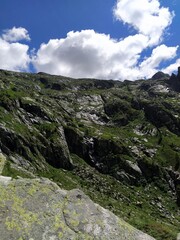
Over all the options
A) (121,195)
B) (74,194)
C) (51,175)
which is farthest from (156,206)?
(74,194)

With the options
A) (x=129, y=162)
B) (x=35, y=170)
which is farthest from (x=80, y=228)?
(x=129, y=162)

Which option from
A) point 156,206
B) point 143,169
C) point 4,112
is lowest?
point 156,206

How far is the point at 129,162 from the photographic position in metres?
191

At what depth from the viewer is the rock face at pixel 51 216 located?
11859 millimetres

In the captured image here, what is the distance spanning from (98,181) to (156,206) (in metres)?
31.2

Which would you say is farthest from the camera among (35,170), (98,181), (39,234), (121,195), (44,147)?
(44,147)

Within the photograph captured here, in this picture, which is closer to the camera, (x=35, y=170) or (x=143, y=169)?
(x=35, y=170)

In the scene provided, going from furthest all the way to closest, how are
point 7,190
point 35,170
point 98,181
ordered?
1. point 98,181
2. point 35,170
3. point 7,190

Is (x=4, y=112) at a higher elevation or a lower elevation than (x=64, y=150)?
higher

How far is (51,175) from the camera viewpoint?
14575 centimetres

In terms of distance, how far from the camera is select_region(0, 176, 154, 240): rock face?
11859mm

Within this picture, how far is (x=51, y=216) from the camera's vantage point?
41.3ft

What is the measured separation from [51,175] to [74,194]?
135m

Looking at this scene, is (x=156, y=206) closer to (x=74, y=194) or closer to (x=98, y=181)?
(x=98, y=181)
